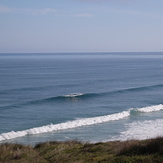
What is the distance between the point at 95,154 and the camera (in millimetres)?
12250

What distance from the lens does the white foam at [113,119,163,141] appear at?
24775 millimetres

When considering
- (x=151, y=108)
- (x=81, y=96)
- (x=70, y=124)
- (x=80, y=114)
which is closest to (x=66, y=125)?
(x=70, y=124)

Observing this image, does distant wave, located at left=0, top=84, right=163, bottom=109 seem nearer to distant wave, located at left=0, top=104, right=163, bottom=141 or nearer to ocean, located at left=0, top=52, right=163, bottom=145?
ocean, located at left=0, top=52, right=163, bottom=145

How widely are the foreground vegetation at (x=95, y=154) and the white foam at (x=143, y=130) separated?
11.3 m

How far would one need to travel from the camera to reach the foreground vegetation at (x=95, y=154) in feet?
34.5

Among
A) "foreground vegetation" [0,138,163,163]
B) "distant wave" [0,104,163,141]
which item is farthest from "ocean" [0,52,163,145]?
"foreground vegetation" [0,138,163,163]

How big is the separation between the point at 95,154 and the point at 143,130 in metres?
15.7

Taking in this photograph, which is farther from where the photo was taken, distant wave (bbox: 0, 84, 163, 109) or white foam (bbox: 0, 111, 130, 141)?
distant wave (bbox: 0, 84, 163, 109)

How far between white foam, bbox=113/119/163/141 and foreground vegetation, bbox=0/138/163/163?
37.1 feet

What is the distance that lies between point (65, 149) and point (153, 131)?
48.9 feet

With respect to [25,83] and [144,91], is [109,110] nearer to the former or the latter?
[144,91]

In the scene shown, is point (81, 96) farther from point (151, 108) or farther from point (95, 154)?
point (95, 154)

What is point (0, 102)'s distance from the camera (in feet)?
133

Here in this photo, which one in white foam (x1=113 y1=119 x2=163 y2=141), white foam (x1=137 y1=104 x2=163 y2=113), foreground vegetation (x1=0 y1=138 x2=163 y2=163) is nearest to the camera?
foreground vegetation (x1=0 y1=138 x2=163 y2=163)
